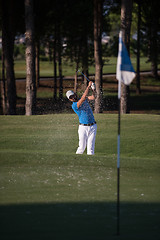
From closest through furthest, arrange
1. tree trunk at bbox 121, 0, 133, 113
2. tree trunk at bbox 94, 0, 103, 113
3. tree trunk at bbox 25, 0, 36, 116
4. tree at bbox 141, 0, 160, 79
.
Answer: tree trunk at bbox 121, 0, 133, 113 → tree trunk at bbox 25, 0, 36, 116 → tree trunk at bbox 94, 0, 103, 113 → tree at bbox 141, 0, 160, 79

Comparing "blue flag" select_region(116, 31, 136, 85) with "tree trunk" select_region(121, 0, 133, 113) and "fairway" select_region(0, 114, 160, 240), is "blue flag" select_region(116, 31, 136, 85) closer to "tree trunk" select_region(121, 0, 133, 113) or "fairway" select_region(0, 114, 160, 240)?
"fairway" select_region(0, 114, 160, 240)

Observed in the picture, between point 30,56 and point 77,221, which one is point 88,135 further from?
point 30,56

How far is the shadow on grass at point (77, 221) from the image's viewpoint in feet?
20.5

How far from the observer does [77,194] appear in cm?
827

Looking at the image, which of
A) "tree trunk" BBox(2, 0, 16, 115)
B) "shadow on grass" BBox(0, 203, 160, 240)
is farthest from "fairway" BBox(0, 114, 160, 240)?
"tree trunk" BBox(2, 0, 16, 115)

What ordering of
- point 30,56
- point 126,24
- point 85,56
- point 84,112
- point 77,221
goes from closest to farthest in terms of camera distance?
point 77,221, point 84,112, point 126,24, point 30,56, point 85,56

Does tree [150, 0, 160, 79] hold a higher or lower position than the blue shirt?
higher

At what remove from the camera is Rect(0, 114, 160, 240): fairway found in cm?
644

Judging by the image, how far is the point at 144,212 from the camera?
24.0 ft

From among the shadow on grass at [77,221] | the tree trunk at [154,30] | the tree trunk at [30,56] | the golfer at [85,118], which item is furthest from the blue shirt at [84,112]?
the tree trunk at [154,30]

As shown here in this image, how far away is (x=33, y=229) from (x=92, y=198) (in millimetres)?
1760

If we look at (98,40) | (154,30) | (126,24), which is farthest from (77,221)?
(154,30)

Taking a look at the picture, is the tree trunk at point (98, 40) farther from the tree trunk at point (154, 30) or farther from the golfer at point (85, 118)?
the golfer at point (85, 118)

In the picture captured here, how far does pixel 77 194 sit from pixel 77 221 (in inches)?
58.1
